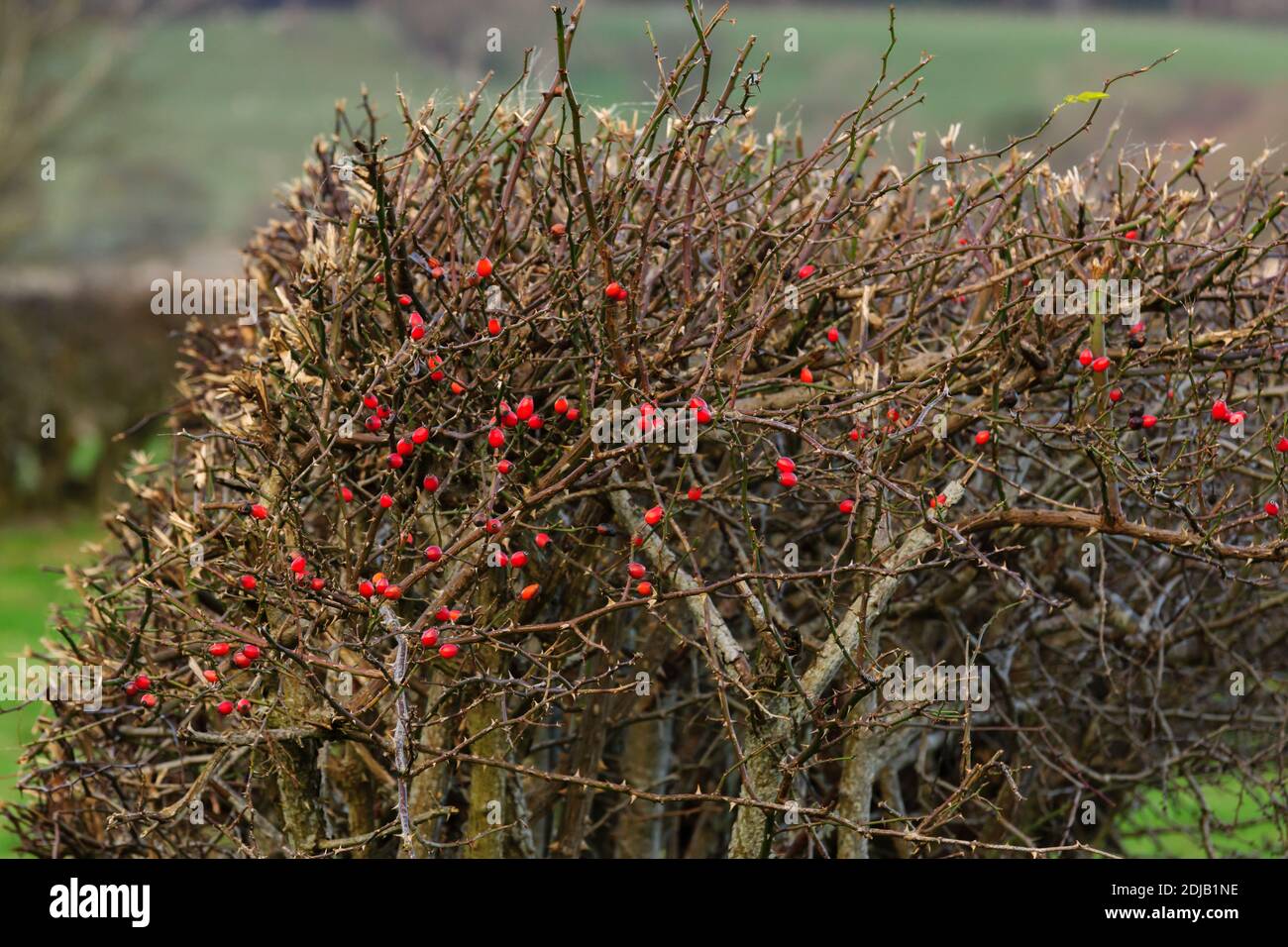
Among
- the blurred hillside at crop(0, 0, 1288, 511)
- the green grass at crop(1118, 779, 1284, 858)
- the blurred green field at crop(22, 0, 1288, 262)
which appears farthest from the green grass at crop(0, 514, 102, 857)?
the blurred green field at crop(22, 0, 1288, 262)

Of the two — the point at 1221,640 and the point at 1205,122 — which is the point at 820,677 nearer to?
the point at 1221,640

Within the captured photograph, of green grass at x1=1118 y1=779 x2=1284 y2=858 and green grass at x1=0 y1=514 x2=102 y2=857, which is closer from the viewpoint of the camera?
green grass at x1=1118 y1=779 x2=1284 y2=858

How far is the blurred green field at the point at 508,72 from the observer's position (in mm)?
29250

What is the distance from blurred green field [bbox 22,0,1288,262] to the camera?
29250mm

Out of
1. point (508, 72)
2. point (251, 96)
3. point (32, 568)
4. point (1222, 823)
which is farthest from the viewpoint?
point (251, 96)

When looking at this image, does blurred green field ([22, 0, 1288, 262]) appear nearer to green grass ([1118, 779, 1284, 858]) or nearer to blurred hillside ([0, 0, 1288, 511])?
blurred hillside ([0, 0, 1288, 511])

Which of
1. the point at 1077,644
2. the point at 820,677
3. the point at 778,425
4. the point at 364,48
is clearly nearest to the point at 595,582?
the point at 820,677

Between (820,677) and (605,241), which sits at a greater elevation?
(605,241)

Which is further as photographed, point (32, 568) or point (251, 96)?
point (251, 96)

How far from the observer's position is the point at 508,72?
92.0 feet

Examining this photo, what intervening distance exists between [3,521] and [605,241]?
43.7 feet

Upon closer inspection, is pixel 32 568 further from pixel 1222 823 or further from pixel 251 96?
pixel 251 96

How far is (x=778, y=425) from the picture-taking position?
10.9 feet

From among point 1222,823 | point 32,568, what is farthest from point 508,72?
point 1222,823
